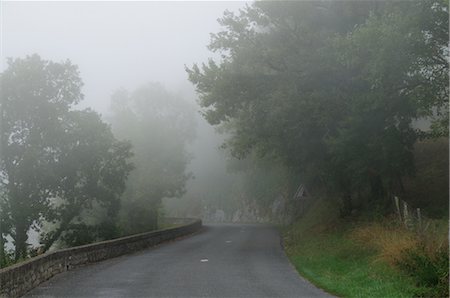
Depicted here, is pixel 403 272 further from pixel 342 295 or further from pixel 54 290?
pixel 54 290

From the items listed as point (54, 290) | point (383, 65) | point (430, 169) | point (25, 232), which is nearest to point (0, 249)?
point (54, 290)

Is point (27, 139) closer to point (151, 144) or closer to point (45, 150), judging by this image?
point (45, 150)

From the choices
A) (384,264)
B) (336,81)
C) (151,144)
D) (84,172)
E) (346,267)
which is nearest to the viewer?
(384,264)

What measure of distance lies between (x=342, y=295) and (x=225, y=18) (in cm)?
1716

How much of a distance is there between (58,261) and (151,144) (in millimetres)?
36367

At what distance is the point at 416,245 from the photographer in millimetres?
12117

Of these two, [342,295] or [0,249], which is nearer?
[342,295]

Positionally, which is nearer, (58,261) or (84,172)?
(58,261)

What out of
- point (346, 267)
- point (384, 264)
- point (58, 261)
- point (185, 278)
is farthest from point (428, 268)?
point (58, 261)

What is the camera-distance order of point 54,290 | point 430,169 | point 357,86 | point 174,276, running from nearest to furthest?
A: point 54,290 → point 174,276 → point 357,86 → point 430,169

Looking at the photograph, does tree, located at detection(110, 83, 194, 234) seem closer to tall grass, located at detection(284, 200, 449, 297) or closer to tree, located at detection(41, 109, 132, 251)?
tree, located at detection(41, 109, 132, 251)

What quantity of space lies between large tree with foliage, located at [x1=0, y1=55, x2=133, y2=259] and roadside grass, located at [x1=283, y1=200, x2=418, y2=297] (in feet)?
45.2

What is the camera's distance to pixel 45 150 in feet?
96.2

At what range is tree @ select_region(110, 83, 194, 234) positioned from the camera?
41.1 metres
